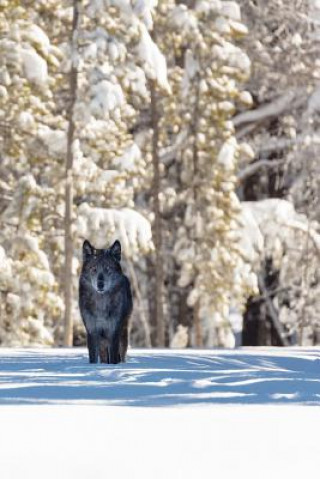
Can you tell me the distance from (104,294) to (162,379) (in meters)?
0.96

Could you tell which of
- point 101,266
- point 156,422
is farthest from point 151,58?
point 156,422

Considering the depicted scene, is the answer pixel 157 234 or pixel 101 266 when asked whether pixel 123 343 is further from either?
pixel 157 234

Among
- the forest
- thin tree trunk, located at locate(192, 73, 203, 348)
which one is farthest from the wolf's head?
thin tree trunk, located at locate(192, 73, 203, 348)

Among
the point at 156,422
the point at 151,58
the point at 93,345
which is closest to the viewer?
the point at 156,422

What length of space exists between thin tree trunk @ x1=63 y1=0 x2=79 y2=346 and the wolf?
15.4m

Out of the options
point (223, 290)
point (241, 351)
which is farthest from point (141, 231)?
point (241, 351)

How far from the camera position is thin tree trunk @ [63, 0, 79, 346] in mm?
27531

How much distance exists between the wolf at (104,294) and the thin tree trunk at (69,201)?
15427 millimetres

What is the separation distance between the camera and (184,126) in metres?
33.6

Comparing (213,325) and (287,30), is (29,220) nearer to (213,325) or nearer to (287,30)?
(213,325)

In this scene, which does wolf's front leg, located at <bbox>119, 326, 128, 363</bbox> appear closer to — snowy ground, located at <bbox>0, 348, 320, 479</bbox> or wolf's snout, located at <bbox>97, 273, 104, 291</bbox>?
snowy ground, located at <bbox>0, 348, 320, 479</bbox>

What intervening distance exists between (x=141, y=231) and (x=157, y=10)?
18.4 ft

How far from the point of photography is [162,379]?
11297mm

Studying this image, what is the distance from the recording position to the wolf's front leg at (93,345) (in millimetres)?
12203
